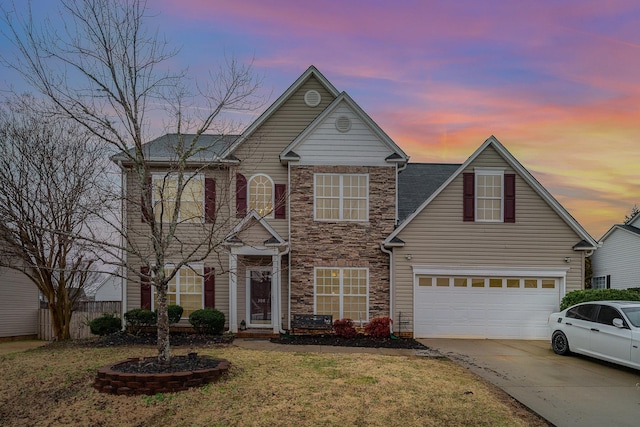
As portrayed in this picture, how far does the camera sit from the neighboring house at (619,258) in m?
29.0

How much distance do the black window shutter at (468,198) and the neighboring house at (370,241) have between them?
1.3 inches

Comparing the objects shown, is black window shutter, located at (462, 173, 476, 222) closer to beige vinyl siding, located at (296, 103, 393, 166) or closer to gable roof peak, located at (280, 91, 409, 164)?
gable roof peak, located at (280, 91, 409, 164)

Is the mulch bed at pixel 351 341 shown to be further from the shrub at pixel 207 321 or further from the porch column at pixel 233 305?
the shrub at pixel 207 321

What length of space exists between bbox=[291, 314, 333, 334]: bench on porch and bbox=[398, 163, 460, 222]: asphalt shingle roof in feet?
16.5

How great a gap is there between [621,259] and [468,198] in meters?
18.1

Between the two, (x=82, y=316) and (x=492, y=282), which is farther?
(x=82, y=316)

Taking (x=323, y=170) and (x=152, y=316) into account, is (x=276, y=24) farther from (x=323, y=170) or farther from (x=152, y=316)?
(x=152, y=316)

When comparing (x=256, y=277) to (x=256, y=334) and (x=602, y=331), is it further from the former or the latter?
(x=602, y=331)

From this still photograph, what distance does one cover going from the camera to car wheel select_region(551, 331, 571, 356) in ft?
46.0

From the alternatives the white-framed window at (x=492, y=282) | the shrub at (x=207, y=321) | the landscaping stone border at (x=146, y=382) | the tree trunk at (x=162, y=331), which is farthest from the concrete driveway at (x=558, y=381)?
the shrub at (x=207, y=321)

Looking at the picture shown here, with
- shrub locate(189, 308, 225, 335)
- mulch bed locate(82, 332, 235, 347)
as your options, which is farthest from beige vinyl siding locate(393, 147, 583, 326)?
mulch bed locate(82, 332, 235, 347)

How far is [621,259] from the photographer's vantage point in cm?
3028

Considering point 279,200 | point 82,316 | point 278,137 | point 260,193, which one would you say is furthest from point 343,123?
point 82,316

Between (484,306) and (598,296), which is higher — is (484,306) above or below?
below
